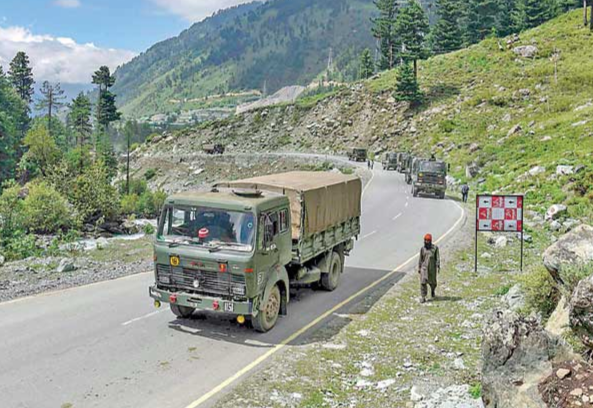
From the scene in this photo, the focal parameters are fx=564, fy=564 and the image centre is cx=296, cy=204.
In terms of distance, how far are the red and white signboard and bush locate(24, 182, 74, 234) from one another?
2513 cm

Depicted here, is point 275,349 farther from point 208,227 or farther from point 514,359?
point 514,359

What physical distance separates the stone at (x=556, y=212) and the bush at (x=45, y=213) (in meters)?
27.6

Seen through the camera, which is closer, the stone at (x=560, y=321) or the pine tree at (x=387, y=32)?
the stone at (x=560, y=321)

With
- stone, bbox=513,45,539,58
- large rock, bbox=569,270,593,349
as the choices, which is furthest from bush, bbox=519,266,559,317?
stone, bbox=513,45,539,58

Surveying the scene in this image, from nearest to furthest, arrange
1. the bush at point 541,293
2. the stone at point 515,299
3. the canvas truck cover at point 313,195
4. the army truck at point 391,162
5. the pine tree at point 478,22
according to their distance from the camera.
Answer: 1. the bush at point 541,293
2. the stone at point 515,299
3. the canvas truck cover at point 313,195
4. the army truck at point 391,162
5. the pine tree at point 478,22

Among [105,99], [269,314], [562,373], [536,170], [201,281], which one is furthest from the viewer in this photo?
[105,99]

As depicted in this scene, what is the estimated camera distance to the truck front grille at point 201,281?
1173cm

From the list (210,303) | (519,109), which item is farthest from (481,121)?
(210,303)

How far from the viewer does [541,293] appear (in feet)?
36.0

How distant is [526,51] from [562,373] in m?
82.5

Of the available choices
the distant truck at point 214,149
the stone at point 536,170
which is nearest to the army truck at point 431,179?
the stone at point 536,170

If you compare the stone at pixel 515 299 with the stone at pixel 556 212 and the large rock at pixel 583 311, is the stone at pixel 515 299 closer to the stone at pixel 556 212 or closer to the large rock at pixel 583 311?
the large rock at pixel 583 311

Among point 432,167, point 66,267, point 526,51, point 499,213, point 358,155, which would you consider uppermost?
point 526,51

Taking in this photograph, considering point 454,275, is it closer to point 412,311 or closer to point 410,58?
point 412,311
